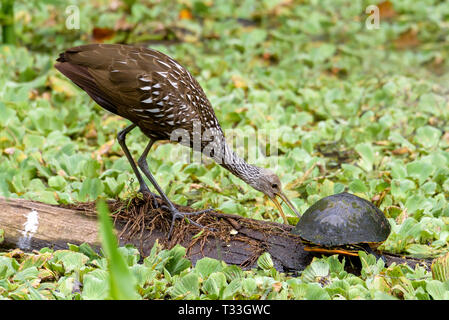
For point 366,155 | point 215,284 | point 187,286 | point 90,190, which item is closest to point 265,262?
point 215,284

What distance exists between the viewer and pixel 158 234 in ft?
17.4

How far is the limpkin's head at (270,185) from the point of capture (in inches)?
234

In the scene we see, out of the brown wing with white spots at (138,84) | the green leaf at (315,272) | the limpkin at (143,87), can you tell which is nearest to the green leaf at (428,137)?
the limpkin at (143,87)

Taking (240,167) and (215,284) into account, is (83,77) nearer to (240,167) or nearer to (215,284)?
(240,167)

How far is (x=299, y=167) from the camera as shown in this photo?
7.04 meters

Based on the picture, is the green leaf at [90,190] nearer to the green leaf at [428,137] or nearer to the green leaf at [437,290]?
the green leaf at [437,290]

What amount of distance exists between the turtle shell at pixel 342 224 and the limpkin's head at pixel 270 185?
89cm

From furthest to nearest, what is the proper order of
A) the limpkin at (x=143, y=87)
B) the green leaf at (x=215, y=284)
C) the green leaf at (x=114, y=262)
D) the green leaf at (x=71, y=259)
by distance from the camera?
the limpkin at (x=143, y=87)
the green leaf at (x=71, y=259)
the green leaf at (x=215, y=284)
the green leaf at (x=114, y=262)

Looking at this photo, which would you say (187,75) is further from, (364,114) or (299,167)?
(364,114)

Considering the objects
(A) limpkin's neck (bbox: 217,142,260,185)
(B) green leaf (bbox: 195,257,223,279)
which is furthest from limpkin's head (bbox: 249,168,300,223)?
(B) green leaf (bbox: 195,257,223,279)

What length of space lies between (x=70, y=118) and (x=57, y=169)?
4.74ft

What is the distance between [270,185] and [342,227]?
4.05 ft

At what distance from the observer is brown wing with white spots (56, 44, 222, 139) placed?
213 inches
